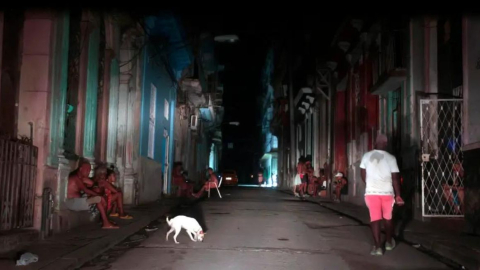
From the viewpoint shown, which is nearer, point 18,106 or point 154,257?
point 154,257

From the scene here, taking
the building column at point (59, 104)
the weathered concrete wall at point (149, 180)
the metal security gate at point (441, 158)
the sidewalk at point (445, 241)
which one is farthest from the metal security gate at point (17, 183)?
the weathered concrete wall at point (149, 180)

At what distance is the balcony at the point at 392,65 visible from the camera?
14289mm

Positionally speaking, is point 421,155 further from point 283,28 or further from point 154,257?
point 283,28

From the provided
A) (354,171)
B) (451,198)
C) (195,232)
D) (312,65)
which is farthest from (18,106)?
(312,65)

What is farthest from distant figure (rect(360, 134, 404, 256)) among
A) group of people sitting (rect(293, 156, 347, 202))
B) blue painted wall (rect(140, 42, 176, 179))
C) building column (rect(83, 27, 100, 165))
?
group of people sitting (rect(293, 156, 347, 202))

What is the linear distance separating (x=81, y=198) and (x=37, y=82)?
231cm

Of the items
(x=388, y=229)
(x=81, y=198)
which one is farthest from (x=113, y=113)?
(x=388, y=229)

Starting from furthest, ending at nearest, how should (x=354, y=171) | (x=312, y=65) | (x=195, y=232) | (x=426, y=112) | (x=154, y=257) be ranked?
(x=312, y=65)
(x=354, y=171)
(x=426, y=112)
(x=195, y=232)
(x=154, y=257)

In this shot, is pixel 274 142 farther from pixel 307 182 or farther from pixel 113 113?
pixel 113 113

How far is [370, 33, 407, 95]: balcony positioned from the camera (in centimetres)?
1429

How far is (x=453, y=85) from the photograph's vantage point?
517 inches

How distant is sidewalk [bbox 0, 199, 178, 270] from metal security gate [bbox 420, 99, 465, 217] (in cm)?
625

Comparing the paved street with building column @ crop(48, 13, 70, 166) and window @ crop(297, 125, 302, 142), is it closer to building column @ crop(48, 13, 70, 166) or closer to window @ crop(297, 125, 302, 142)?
building column @ crop(48, 13, 70, 166)

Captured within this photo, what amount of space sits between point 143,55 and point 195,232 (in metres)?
10.1
